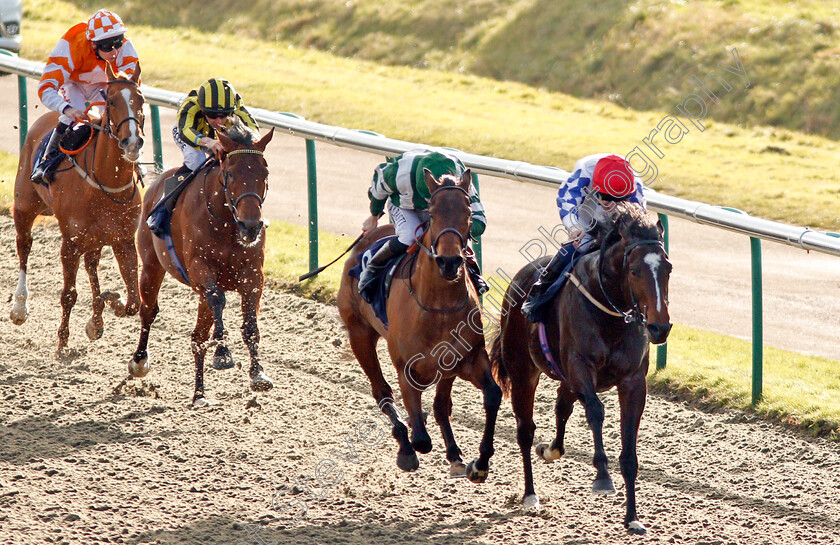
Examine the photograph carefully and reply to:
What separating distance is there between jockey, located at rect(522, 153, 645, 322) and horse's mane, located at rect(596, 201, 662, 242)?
0.25 meters

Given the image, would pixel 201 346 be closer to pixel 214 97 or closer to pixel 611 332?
pixel 214 97

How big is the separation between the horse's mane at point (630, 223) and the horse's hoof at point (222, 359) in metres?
2.53

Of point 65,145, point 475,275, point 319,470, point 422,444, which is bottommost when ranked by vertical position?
point 319,470

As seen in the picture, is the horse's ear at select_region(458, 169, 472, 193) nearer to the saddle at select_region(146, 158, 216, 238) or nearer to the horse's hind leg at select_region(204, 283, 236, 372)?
the horse's hind leg at select_region(204, 283, 236, 372)

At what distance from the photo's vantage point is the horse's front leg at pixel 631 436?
4.77 metres

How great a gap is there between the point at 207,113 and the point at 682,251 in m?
4.86

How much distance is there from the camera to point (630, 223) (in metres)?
4.68

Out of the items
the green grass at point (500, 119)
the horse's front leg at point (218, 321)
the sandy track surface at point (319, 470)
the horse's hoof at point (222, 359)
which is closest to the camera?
the sandy track surface at point (319, 470)

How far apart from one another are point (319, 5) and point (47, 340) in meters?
14.7

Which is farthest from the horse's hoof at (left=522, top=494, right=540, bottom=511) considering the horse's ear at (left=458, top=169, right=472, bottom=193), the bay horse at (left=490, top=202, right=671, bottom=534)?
the horse's ear at (left=458, top=169, right=472, bottom=193)

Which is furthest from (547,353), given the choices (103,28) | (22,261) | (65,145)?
(22,261)

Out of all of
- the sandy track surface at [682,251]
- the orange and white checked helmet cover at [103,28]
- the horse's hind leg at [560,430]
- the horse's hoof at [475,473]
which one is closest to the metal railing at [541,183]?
the sandy track surface at [682,251]

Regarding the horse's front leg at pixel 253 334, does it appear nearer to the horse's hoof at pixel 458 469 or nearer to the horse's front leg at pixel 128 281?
the horse's front leg at pixel 128 281

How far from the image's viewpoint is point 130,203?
748 cm
